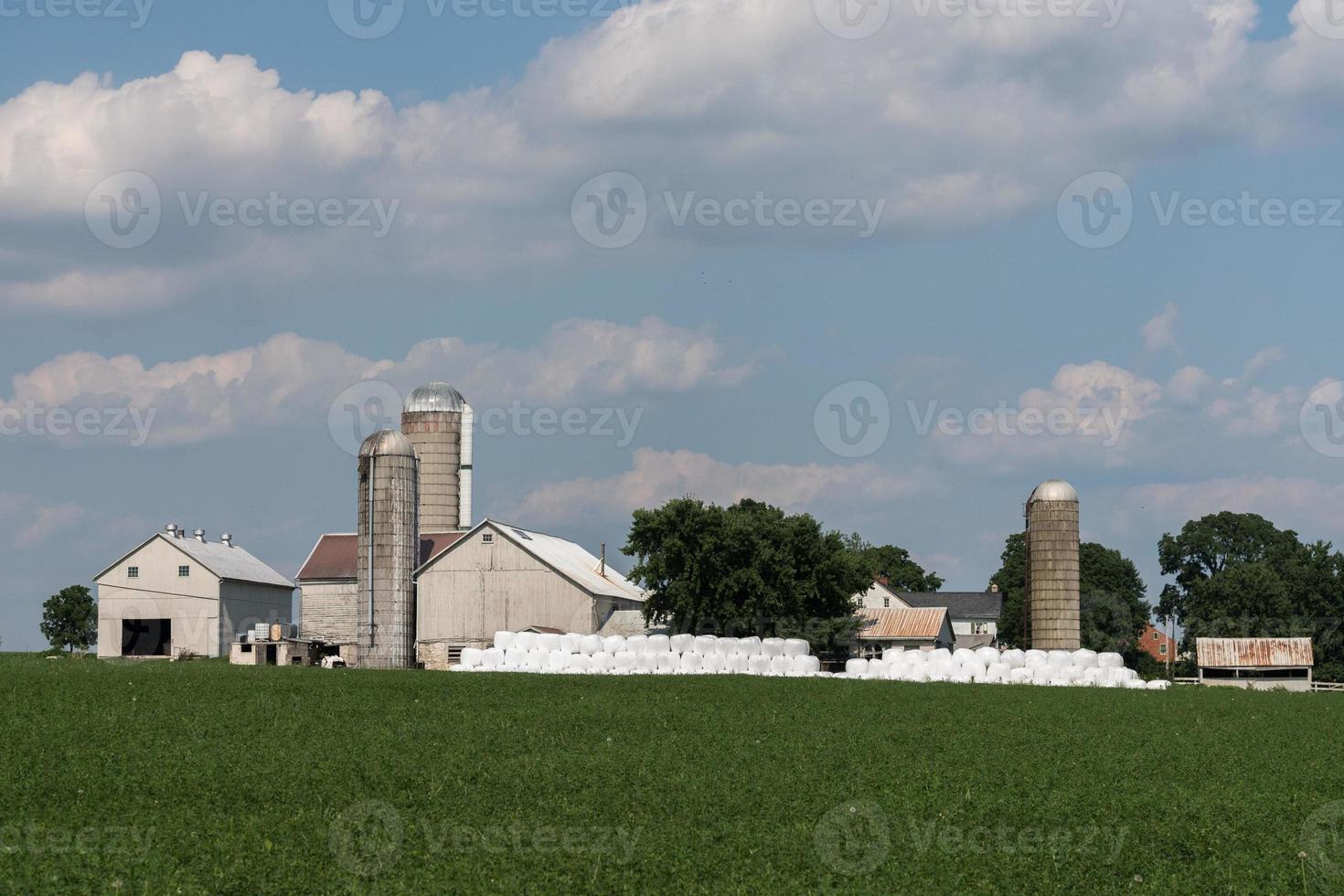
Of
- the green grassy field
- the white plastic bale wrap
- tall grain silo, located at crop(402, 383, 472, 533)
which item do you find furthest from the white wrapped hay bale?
tall grain silo, located at crop(402, 383, 472, 533)

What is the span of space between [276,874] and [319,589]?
6297 cm

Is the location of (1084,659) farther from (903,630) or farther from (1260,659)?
(903,630)

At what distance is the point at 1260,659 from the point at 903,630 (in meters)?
20.3

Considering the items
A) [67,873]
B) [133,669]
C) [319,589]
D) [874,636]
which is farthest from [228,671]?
[874,636]

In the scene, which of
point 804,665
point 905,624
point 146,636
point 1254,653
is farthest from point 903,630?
point 146,636

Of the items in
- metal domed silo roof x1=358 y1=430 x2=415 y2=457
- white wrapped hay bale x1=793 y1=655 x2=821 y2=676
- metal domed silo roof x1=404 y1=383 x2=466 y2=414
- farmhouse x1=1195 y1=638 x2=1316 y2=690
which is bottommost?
farmhouse x1=1195 y1=638 x2=1316 y2=690

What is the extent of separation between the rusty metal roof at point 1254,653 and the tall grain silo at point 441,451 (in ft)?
137

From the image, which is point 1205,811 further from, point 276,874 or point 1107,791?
point 276,874

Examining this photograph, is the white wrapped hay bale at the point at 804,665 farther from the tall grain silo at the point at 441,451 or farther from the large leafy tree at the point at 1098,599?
the large leafy tree at the point at 1098,599

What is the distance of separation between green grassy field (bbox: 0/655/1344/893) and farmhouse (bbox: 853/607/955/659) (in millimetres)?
50745

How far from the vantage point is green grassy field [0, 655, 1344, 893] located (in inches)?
716

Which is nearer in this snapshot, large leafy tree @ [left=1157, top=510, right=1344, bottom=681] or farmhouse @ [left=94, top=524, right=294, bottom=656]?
farmhouse @ [left=94, top=524, right=294, bottom=656]

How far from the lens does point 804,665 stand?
53469 millimetres

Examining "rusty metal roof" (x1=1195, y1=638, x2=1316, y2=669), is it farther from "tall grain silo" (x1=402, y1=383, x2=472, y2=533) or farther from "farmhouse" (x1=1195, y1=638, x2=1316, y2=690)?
"tall grain silo" (x1=402, y1=383, x2=472, y2=533)
